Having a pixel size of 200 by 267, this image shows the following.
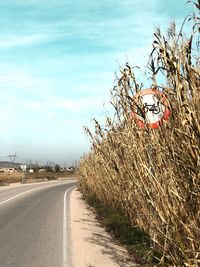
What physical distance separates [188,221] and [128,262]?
128 inches

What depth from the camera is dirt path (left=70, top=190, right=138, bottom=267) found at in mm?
9266

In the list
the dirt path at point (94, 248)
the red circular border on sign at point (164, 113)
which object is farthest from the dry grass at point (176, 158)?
the dirt path at point (94, 248)

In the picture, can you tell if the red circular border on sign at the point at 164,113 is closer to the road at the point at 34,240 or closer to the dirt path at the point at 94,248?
the dirt path at the point at 94,248

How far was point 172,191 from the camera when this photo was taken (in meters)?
6.36

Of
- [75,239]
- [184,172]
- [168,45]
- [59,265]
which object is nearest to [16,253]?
[59,265]

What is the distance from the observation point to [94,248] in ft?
36.0

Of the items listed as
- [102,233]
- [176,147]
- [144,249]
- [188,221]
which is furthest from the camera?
[102,233]

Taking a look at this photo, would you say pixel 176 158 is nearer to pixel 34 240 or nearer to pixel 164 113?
pixel 164 113

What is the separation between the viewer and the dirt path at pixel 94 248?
9266 millimetres

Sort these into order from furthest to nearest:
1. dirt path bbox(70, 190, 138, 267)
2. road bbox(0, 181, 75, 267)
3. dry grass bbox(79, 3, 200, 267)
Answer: road bbox(0, 181, 75, 267), dirt path bbox(70, 190, 138, 267), dry grass bbox(79, 3, 200, 267)

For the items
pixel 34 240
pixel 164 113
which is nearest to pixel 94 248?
pixel 34 240

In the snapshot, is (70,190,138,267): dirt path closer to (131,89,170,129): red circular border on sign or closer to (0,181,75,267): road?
(0,181,75,267): road

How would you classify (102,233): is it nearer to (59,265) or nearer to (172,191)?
(59,265)

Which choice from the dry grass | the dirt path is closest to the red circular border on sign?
the dry grass
